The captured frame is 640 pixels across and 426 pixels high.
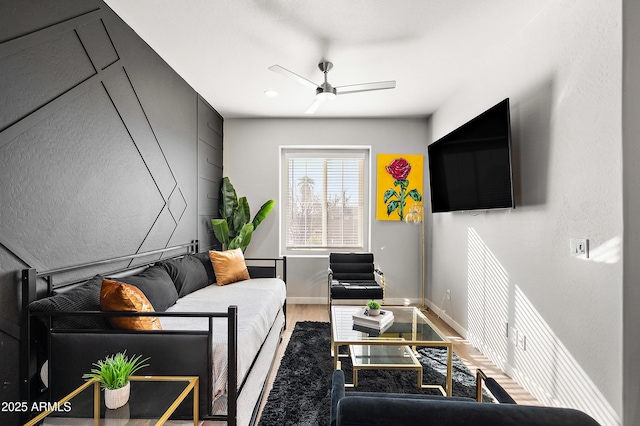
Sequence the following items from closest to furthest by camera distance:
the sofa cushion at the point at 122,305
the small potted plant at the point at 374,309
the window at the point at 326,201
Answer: the sofa cushion at the point at 122,305
the small potted plant at the point at 374,309
the window at the point at 326,201

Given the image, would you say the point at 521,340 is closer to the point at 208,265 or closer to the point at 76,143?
the point at 208,265

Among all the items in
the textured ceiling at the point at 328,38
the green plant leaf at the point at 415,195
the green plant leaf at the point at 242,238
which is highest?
the textured ceiling at the point at 328,38

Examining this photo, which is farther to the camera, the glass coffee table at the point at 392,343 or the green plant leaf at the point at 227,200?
the green plant leaf at the point at 227,200

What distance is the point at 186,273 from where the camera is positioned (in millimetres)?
2977

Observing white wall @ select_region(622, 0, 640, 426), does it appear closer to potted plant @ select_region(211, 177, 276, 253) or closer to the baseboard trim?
the baseboard trim

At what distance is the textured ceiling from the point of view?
2268 mm

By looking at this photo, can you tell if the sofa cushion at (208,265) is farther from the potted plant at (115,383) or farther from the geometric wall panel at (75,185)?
the potted plant at (115,383)

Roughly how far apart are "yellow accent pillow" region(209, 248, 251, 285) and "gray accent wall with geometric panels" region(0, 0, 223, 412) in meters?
0.50

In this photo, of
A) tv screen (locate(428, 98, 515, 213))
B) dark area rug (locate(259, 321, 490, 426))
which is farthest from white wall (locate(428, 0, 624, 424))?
dark area rug (locate(259, 321, 490, 426))

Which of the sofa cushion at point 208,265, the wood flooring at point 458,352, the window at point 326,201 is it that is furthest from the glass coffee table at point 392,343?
the window at point 326,201

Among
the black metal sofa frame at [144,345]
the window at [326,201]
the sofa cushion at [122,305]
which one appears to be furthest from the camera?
the window at [326,201]

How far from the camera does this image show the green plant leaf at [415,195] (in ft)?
15.4

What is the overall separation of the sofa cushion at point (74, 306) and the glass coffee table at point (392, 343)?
135 cm

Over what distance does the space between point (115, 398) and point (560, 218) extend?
2459mm
